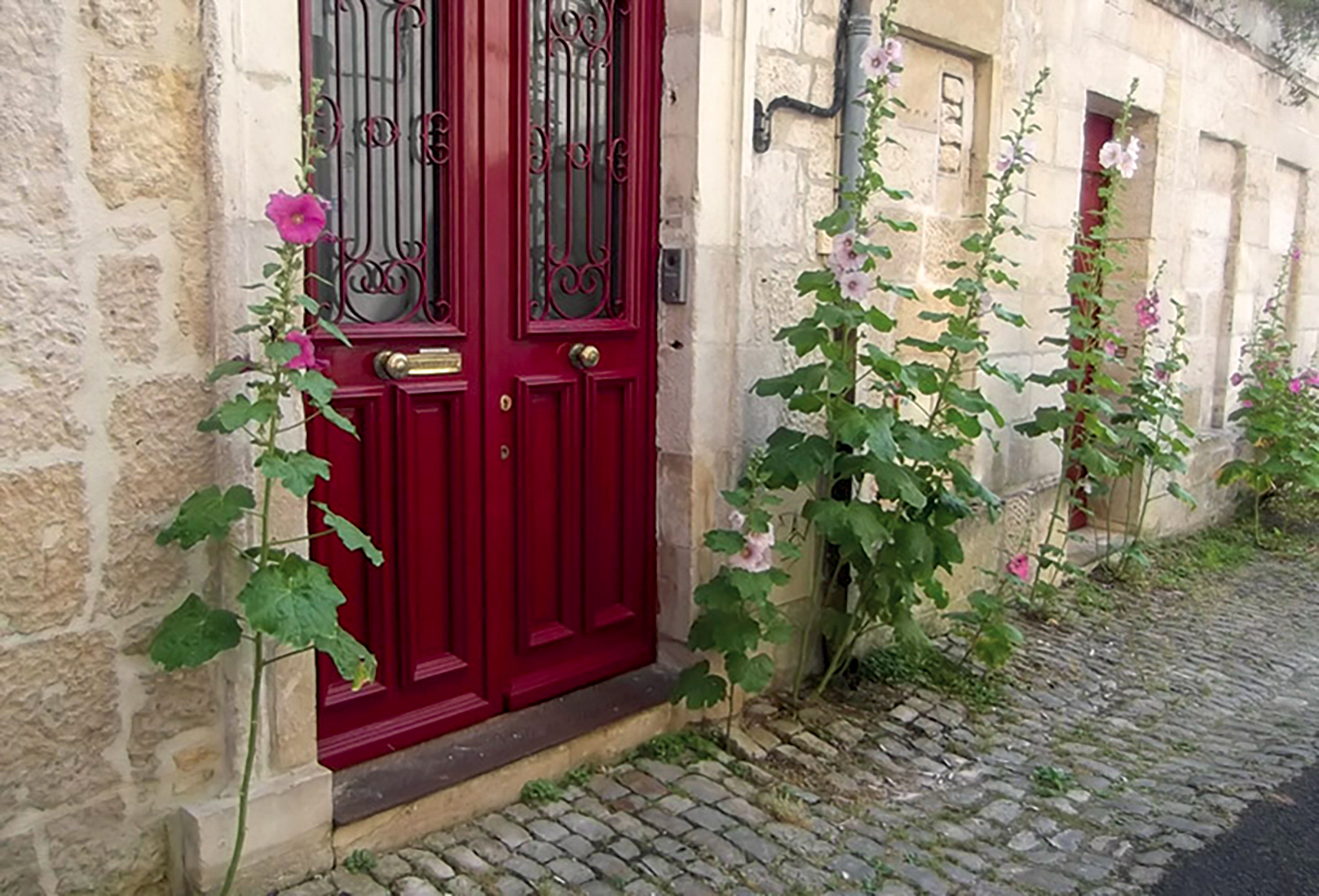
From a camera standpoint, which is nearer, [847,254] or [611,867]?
[611,867]

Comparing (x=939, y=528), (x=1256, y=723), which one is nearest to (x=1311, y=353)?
(x=1256, y=723)

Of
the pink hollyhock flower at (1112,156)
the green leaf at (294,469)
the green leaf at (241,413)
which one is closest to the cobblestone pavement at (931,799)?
the green leaf at (294,469)

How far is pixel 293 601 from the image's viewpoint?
90.7 inches

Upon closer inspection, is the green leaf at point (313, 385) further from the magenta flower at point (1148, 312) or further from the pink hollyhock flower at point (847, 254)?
the magenta flower at point (1148, 312)

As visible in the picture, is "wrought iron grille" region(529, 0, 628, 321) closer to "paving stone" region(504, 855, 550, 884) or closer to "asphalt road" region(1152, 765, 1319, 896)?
"paving stone" region(504, 855, 550, 884)

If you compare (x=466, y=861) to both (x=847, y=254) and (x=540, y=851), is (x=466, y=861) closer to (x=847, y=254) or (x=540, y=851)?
(x=540, y=851)

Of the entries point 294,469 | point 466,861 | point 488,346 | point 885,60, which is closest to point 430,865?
point 466,861

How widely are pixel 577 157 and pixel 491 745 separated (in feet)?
5.90

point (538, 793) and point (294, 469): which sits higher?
point (294, 469)

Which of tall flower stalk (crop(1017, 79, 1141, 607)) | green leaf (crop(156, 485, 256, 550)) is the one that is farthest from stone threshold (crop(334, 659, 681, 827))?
tall flower stalk (crop(1017, 79, 1141, 607))

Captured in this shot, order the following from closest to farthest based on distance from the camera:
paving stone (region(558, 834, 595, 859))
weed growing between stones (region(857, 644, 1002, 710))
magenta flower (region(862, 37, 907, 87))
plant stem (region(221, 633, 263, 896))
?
1. plant stem (region(221, 633, 263, 896))
2. paving stone (region(558, 834, 595, 859))
3. magenta flower (region(862, 37, 907, 87))
4. weed growing between stones (region(857, 644, 1002, 710))

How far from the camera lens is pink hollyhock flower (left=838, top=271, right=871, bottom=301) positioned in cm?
346

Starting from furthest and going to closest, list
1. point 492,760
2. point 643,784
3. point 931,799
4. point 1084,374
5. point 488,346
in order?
1. point 1084,374
2. point 931,799
3. point 643,784
4. point 488,346
5. point 492,760

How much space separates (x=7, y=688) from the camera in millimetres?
2246
